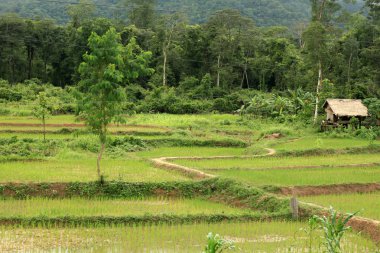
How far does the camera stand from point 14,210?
51.2 ft

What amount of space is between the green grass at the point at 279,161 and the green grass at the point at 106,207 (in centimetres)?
513

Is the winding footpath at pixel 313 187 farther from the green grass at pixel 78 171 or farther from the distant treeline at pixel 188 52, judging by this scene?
the distant treeline at pixel 188 52

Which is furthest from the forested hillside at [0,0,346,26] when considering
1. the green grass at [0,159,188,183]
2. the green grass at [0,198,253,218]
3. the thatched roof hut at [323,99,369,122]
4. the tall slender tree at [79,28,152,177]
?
the green grass at [0,198,253,218]

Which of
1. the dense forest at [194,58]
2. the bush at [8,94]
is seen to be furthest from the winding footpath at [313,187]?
the bush at [8,94]

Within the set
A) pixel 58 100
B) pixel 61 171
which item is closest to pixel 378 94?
pixel 58 100

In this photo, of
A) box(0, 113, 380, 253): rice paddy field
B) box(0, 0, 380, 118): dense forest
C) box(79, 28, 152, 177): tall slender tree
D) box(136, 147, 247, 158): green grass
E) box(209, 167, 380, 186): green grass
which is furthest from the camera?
box(0, 0, 380, 118): dense forest

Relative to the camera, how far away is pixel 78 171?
68.3 ft

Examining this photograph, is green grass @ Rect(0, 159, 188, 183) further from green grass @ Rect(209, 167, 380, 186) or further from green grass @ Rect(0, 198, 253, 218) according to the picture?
green grass @ Rect(209, 167, 380, 186)

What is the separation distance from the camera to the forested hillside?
89.1 metres

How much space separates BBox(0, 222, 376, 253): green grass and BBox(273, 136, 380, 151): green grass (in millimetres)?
14259

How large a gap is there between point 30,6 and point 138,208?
79.8 meters

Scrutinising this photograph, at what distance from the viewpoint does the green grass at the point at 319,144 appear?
2885cm

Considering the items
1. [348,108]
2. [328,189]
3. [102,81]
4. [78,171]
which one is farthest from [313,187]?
[348,108]

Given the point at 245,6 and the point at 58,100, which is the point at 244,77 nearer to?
the point at 58,100
